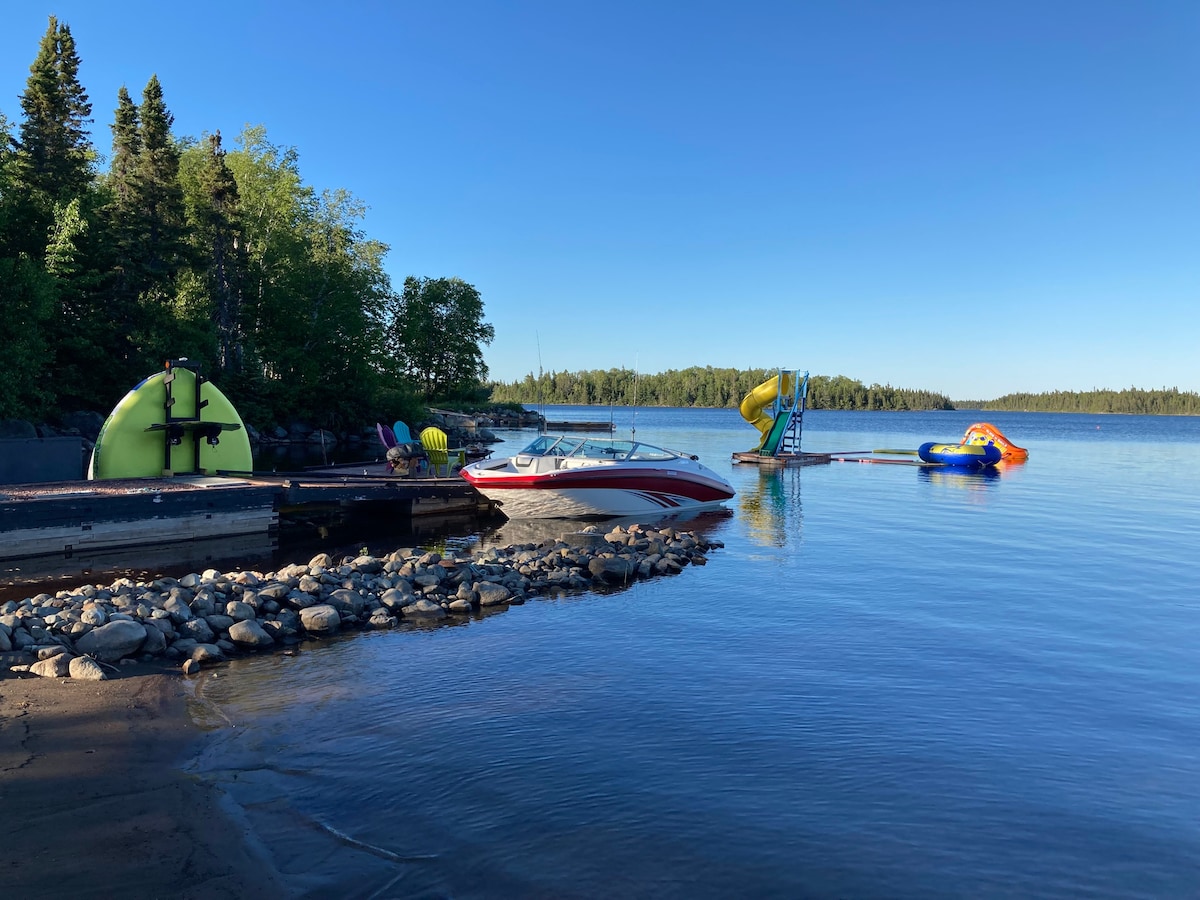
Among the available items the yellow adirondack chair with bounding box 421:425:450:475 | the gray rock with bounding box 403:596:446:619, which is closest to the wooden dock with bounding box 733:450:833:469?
the yellow adirondack chair with bounding box 421:425:450:475

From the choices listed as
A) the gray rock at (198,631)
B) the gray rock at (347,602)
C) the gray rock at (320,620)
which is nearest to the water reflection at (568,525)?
the gray rock at (347,602)

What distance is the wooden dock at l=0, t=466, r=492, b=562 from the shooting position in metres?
15.4

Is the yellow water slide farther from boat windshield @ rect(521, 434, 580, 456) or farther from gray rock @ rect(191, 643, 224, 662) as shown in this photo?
gray rock @ rect(191, 643, 224, 662)

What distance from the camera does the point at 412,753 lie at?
7438mm

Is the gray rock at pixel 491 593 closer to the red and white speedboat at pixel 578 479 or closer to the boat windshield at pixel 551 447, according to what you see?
the red and white speedboat at pixel 578 479

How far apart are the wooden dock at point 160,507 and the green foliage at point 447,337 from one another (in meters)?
67.4

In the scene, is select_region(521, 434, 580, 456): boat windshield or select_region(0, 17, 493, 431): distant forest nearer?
select_region(521, 434, 580, 456): boat windshield

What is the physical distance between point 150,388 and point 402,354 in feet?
189

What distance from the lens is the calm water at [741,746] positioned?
5.77m

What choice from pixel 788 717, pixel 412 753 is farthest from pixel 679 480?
pixel 412 753

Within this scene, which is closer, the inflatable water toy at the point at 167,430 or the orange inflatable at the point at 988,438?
the inflatable water toy at the point at 167,430

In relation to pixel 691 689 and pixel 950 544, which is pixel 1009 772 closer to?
pixel 691 689

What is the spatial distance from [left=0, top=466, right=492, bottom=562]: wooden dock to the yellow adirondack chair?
3.87 meters

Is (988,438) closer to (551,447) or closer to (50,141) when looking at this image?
(551,447)
